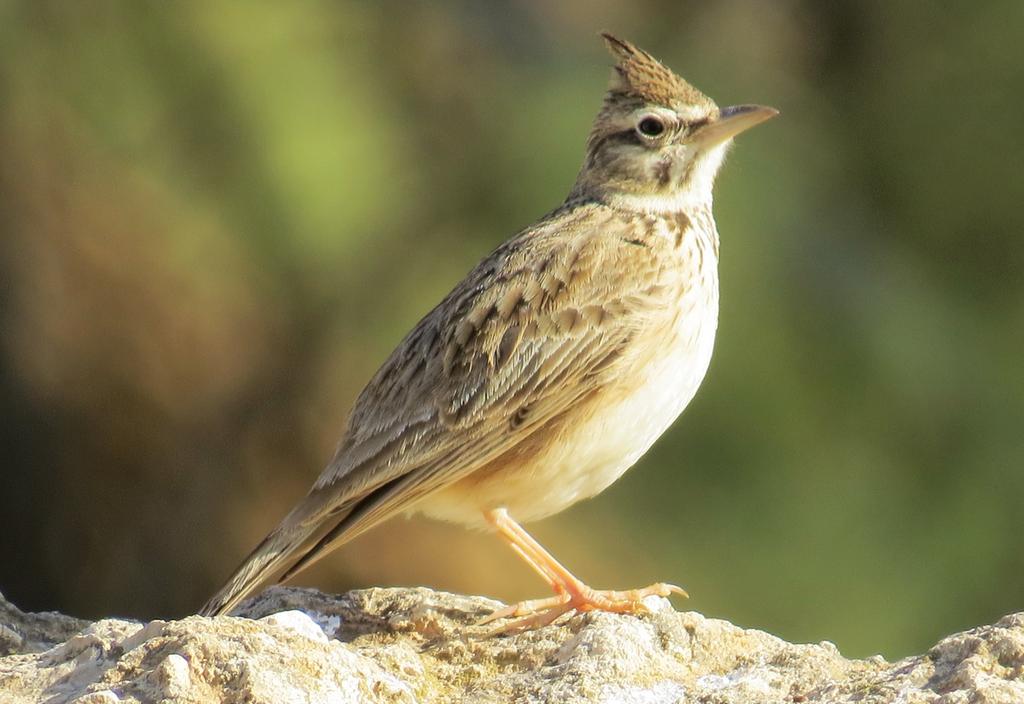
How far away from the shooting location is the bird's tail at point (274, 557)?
18.2 feet

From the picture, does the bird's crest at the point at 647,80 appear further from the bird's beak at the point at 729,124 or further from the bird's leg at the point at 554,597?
the bird's leg at the point at 554,597

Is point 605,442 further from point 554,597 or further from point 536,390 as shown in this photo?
point 554,597

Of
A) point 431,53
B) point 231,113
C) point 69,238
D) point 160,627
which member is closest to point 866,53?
point 431,53

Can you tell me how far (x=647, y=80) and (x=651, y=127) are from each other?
19cm

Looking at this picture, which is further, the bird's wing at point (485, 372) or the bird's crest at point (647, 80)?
the bird's crest at point (647, 80)

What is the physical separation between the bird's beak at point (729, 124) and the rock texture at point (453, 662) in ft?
6.47

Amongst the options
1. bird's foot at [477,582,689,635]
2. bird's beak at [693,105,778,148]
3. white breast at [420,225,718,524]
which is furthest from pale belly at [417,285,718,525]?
bird's beak at [693,105,778,148]

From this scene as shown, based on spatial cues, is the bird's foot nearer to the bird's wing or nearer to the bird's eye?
the bird's wing

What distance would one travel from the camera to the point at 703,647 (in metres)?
4.92

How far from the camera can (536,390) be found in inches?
239

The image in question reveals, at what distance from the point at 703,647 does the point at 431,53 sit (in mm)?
6015

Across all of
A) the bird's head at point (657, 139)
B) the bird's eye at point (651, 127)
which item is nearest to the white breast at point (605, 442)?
the bird's head at point (657, 139)

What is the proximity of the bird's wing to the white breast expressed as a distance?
0.10 metres

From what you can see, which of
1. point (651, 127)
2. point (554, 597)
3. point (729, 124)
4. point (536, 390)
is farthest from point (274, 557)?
point (729, 124)
